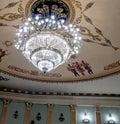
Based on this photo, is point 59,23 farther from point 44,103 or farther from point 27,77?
point 44,103

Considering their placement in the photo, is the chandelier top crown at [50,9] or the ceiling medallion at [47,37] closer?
the ceiling medallion at [47,37]

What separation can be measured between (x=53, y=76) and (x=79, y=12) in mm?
3473

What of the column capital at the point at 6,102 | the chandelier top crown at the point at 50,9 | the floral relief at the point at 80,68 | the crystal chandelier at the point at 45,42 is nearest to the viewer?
the crystal chandelier at the point at 45,42

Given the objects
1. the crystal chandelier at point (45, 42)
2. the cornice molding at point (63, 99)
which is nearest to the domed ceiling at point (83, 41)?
the crystal chandelier at point (45, 42)

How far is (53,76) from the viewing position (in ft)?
31.6

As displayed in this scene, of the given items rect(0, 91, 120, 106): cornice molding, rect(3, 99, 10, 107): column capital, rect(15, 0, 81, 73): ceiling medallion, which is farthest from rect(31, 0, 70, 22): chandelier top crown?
rect(3, 99, 10, 107): column capital

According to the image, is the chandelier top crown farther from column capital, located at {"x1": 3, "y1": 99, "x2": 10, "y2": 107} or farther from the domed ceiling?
column capital, located at {"x1": 3, "y1": 99, "x2": 10, "y2": 107}

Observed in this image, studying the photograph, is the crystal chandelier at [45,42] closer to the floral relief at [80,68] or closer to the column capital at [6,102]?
the floral relief at [80,68]

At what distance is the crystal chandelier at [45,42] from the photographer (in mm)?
6426

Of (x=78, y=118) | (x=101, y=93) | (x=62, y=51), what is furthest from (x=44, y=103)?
(x=62, y=51)

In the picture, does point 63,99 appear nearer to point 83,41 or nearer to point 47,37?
point 83,41

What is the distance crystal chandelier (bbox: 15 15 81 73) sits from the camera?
6.43 metres

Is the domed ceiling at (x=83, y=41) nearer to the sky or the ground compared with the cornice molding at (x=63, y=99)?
nearer to the sky

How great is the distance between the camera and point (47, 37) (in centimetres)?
646
